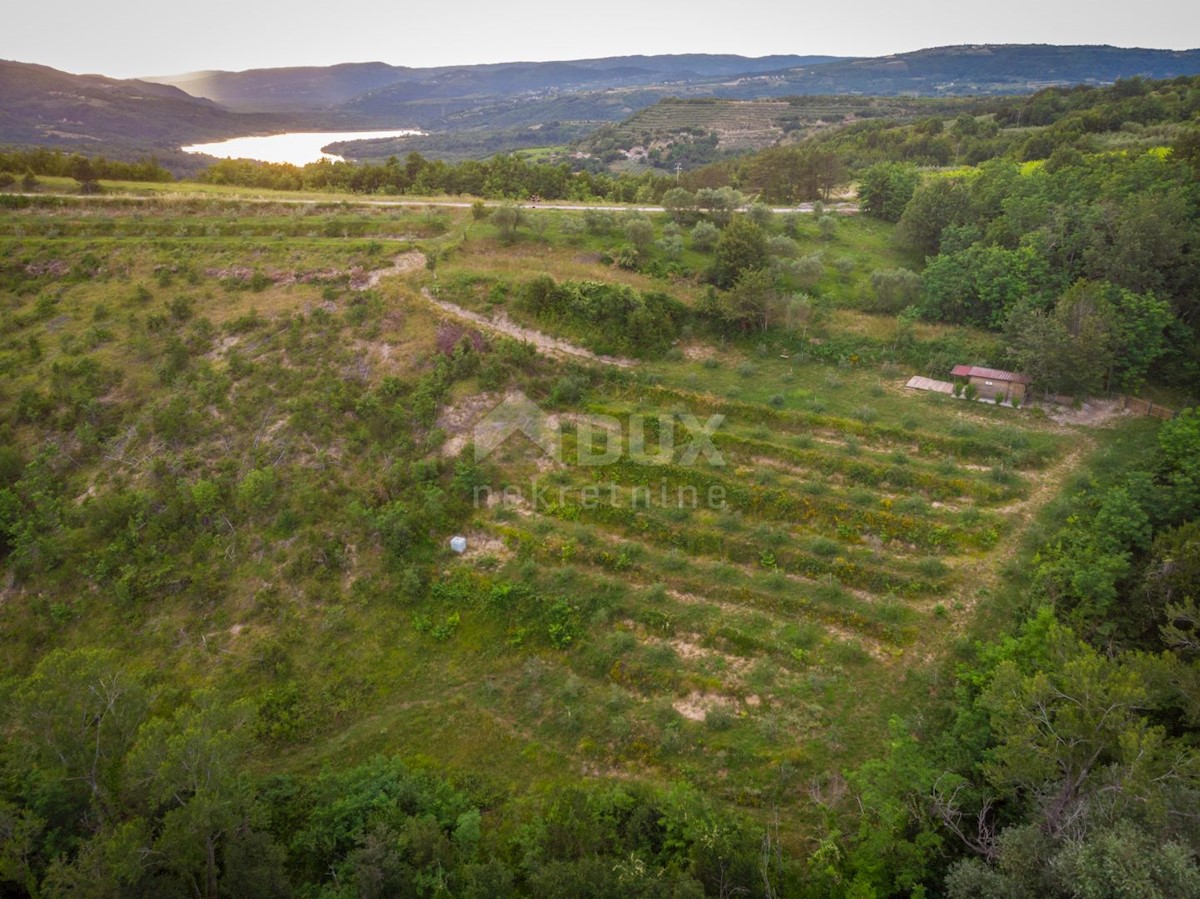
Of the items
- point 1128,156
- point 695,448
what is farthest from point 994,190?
point 695,448

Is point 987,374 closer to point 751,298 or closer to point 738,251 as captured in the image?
point 751,298

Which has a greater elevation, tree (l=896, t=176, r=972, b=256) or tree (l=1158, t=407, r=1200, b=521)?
tree (l=896, t=176, r=972, b=256)

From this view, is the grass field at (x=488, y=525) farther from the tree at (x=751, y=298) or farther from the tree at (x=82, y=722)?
the tree at (x=82, y=722)

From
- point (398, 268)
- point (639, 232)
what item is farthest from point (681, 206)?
point (398, 268)

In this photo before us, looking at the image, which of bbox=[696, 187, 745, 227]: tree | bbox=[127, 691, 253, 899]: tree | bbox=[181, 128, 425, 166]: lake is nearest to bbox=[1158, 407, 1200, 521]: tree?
bbox=[696, 187, 745, 227]: tree

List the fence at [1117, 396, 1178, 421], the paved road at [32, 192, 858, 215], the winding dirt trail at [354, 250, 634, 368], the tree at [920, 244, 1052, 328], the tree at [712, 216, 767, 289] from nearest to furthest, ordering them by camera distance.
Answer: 1. the fence at [1117, 396, 1178, 421]
2. the winding dirt trail at [354, 250, 634, 368]
3. the tree at [920, 244, 1052, 328]
4. the tree at [712, 216, 767, 289]
5. the paved road at [32, 192, 858, 215]

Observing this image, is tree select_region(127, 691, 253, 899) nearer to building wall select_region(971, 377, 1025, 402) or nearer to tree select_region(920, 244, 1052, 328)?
building wall select_region(971, 377, 1025, 402)

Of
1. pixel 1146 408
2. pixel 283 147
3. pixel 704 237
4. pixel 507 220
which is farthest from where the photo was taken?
pixel 283 147
